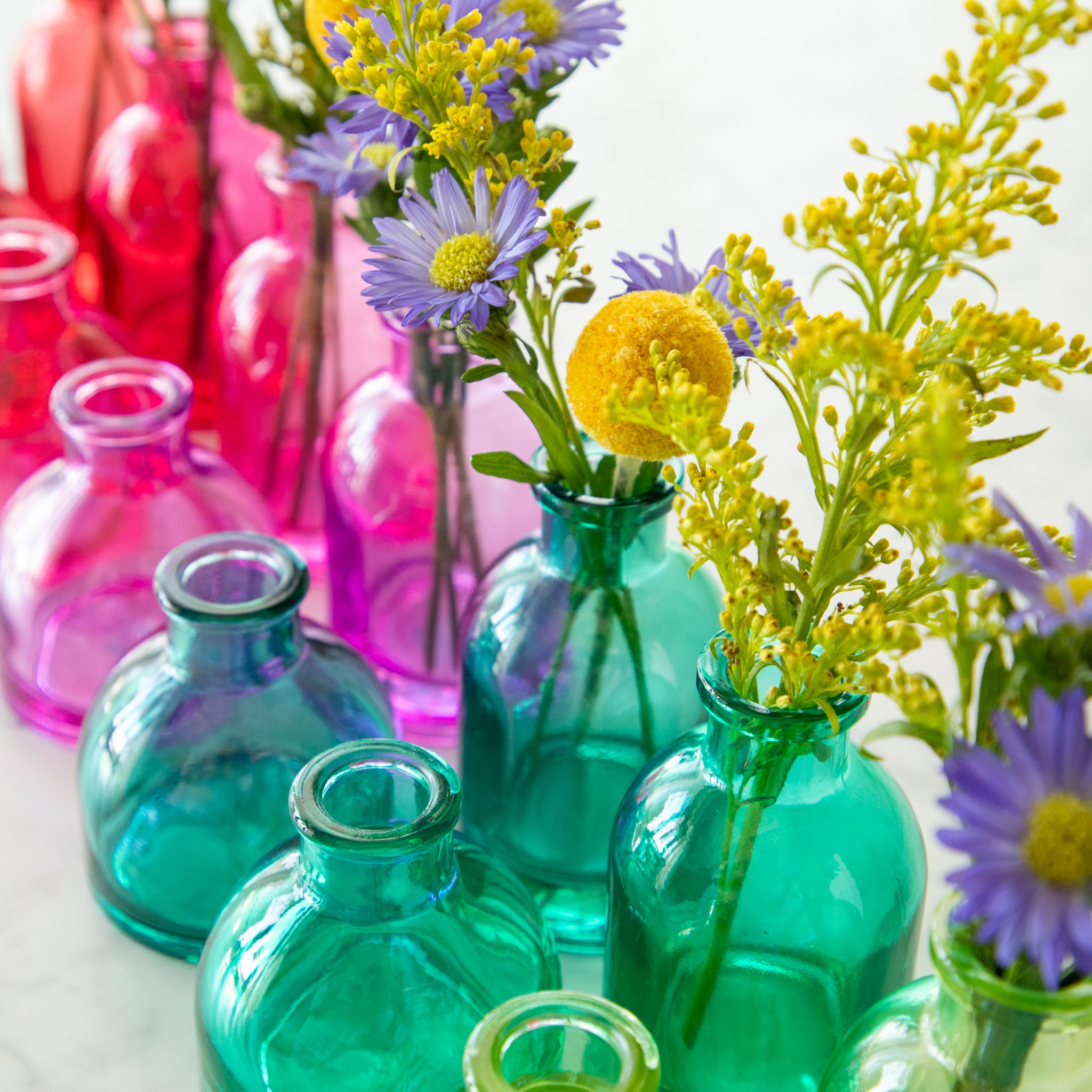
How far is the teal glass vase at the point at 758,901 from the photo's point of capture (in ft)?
1.69

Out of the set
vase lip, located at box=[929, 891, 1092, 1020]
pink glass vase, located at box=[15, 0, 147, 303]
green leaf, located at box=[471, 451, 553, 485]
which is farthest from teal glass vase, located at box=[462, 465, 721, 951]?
pink glass vase, located at box=[15, 0, 147, 303]

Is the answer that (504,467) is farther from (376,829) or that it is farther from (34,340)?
(34,340)

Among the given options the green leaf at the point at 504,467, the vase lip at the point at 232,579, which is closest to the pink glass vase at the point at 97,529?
the vase lip at the point at 232,579

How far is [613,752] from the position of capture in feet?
2.13

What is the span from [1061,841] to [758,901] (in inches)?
8.1

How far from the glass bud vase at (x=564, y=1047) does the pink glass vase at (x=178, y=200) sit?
659 mm

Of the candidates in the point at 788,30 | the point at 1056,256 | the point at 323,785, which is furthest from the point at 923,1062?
the point at 788,30

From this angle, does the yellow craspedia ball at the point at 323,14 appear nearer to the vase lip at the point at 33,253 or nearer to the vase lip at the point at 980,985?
the vase lip at the point at 33,253

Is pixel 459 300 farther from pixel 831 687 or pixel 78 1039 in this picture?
pixel 78 1039

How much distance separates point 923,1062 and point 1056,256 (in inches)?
40.8

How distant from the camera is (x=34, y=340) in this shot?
0.88 m

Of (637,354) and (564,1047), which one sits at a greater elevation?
(637,354)

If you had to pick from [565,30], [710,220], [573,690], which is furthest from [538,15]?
[710,220]

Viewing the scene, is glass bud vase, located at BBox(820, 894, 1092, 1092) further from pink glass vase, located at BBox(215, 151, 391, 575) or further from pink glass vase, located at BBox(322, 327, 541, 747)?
pink glass vase, located at BBox(215, 151, 391, 575)
